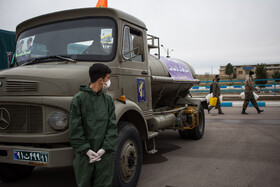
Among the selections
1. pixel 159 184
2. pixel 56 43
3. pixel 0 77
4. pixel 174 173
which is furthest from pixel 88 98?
pixel 174 173

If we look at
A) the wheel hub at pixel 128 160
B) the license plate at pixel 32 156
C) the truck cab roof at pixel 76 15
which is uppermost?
the truck cab roof at pixel 76 15

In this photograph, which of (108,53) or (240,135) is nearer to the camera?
(108,53)

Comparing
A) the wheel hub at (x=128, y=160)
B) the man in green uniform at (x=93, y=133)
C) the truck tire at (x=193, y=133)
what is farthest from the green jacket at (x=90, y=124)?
the truck tire at (x=193, y=133)

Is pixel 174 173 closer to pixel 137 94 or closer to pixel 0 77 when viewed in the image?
pixel 137 94

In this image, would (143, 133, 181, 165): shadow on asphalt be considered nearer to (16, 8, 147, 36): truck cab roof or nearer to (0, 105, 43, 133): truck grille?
(0, 105, 43, 133): truck grille

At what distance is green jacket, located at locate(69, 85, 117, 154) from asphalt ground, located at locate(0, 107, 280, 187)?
1.59 metres

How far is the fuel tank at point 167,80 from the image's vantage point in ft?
18.4

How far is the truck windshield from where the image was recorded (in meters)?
3.70

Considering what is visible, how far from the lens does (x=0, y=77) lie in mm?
3090

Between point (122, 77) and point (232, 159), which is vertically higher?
point (122, 77)

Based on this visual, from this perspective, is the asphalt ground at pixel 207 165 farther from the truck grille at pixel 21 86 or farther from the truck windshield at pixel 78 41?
the truck windshield at pixel 78 41

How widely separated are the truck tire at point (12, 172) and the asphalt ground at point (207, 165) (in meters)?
0.10

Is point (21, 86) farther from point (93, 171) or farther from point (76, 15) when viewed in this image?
point (76, 15)

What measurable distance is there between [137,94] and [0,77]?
202cm
